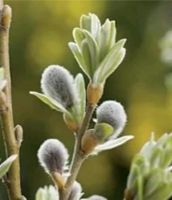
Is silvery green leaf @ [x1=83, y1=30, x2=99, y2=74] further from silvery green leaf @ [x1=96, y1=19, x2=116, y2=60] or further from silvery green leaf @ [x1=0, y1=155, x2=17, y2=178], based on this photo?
silvery green leaf @ [x1=0, y1=155, x2=17, y2=178]

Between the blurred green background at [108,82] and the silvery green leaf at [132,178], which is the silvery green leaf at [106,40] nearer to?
the silvery green leaf at [132,178]

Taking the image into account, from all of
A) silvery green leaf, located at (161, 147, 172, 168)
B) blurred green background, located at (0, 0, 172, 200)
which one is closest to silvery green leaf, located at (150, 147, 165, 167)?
silvery green leaf, located at (161, 147, 172, 168)

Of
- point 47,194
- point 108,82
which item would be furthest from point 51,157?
point 108,82

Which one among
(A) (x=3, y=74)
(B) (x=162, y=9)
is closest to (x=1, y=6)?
(A) (x=3, y=74)

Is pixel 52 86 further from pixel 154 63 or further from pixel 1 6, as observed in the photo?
pixel 154 63

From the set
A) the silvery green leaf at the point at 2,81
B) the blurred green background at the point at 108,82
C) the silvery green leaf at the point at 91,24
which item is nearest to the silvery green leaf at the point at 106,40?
the silvery green leaf at the point at 91,24

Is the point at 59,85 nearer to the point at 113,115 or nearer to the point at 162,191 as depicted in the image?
the point at 113,115
